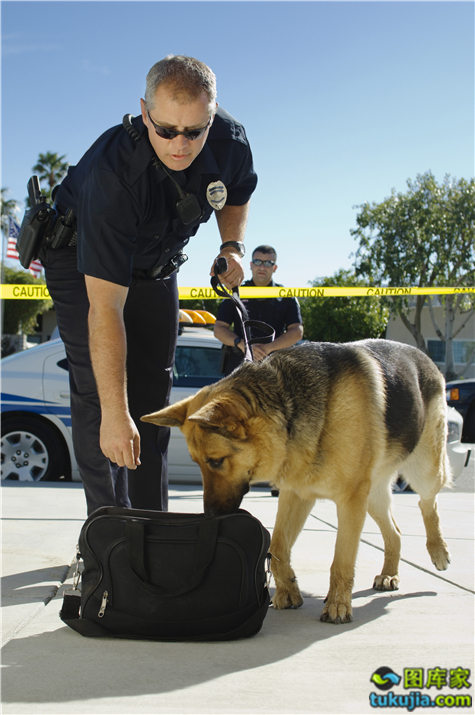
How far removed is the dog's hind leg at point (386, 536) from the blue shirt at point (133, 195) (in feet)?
5.51

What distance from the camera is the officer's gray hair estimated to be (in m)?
2.63

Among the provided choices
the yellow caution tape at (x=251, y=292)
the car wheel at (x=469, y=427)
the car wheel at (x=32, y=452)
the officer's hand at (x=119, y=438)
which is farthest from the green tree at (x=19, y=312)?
the officer's hand at (x=119, y=438)

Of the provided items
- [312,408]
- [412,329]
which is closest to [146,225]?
[312,408]

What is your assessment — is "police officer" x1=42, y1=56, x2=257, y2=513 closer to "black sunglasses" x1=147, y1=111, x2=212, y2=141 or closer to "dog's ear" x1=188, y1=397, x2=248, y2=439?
"black sunglasses" x1=147, y1=111, x2=212, y2=141

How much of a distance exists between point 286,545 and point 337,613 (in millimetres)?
435

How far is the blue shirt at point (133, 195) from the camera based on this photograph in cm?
276

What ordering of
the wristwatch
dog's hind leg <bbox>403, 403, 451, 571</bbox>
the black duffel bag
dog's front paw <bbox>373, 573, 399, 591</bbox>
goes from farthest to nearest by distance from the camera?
dog's hind leg <bbox>403, 403, 451, 571</bbox> < the wristwatch < dog's front paw <bbox>373, 573, 399, 591</bbox> < the black duffel bag

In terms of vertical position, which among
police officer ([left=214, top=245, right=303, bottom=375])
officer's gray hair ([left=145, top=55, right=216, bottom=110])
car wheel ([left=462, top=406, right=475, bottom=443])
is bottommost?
car wheel ([left=462, top=406, right=475, bottom=443])

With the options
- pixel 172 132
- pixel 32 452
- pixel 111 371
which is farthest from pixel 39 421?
pixel 172 132

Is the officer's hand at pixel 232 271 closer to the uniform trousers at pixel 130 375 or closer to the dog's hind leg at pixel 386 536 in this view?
the uniform trousers at pixel 130 375

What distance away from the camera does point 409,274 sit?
3169 centimetres

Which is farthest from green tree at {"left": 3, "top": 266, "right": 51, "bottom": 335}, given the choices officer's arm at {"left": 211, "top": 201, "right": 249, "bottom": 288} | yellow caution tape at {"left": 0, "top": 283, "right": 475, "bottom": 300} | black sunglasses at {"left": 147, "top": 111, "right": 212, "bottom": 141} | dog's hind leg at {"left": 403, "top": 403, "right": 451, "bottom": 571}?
black sunglasses at {"left": 147, "top": 111, "right": 212, "bottom": 141}

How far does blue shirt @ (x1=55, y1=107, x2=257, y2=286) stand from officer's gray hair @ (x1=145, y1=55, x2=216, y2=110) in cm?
24

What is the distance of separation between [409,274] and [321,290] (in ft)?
75.8
